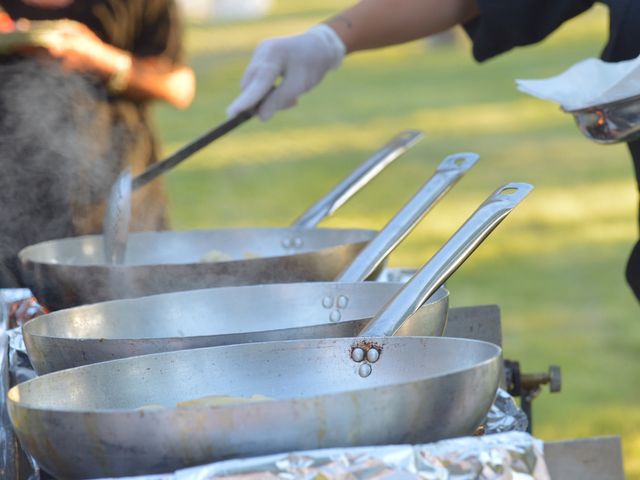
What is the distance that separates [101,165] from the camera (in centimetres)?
236

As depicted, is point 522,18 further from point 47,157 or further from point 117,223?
point 47,157

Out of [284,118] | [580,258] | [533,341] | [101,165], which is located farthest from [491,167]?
[101,165]

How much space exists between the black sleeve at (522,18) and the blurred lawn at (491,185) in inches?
56.8

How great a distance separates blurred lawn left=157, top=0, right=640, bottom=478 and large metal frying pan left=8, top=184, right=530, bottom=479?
2014mm

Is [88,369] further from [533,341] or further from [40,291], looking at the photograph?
[533,341]

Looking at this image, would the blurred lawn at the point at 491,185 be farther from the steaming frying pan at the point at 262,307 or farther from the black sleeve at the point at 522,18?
the steaming frying pan at the point at 262,307

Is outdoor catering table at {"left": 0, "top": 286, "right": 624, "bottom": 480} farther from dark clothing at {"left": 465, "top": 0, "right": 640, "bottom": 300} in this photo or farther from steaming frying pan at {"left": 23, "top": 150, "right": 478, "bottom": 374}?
dark clothing at {"left": 465, "top": 0, "right": 640, "bottom": 300}

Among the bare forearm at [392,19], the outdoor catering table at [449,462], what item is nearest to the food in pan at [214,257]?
the bare forearm at [392,19]

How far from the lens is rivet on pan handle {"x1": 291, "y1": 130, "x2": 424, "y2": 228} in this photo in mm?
1773

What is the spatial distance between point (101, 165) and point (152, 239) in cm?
61

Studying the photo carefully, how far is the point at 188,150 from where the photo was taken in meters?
1.72

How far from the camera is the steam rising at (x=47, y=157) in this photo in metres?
2.11

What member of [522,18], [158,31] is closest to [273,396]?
[522,18]

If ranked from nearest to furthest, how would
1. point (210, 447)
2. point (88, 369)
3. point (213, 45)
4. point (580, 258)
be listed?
point (210, 447), point (88, 369), point (580, 258), point (213, 45)
